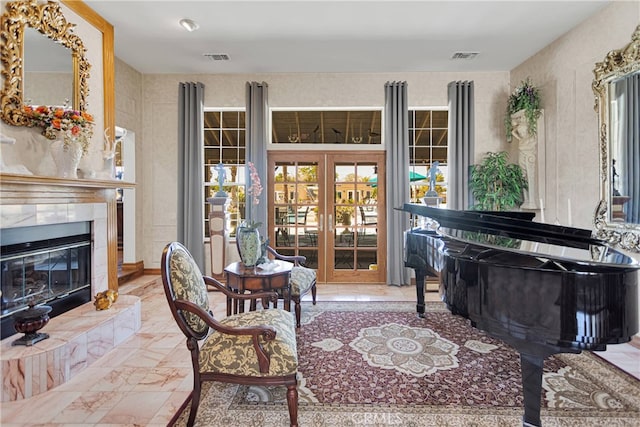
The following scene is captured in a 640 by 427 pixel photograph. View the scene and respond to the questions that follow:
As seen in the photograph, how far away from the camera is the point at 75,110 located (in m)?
3.23

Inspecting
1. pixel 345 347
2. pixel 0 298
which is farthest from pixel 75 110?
pixel 345 347

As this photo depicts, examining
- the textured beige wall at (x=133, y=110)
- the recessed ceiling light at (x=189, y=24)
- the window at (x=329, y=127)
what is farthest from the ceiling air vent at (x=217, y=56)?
the textured beige wall at (x=133, y=110)

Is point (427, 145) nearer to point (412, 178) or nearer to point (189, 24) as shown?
point (412, 178)

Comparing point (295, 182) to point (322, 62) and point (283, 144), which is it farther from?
point (322, 62)

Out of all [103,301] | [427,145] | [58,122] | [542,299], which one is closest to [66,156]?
[58,122]

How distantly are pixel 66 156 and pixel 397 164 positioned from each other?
4.04m

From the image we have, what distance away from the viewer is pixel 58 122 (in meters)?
2.89

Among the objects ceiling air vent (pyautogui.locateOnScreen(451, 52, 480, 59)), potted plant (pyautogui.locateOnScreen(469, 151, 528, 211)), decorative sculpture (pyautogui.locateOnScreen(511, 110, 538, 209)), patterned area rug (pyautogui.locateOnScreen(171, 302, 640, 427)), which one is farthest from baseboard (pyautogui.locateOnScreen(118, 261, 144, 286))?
decorative sculpture (pyautogui.locateOnScreen(511, 110, 538, 209))

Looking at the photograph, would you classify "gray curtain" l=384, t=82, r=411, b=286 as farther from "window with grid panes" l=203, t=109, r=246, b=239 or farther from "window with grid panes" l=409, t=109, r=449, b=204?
"window with grid panes" l=203, t=109, r=246, b=239

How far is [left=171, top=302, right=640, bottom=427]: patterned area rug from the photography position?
2.04 m

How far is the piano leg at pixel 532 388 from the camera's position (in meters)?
1.83

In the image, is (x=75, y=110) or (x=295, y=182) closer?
(x=75, y=110)

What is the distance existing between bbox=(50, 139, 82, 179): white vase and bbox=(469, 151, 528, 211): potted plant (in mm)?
4894

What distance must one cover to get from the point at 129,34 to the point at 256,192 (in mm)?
2437
